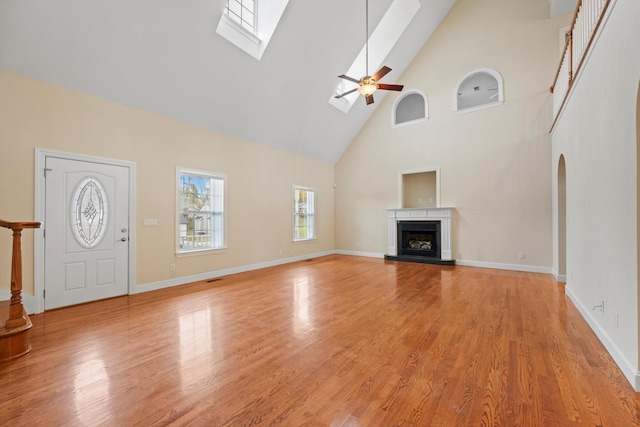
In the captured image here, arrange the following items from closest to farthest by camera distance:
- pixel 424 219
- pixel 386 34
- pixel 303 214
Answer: pixel 386 34 → pixel 424 219 → pixel 303 214

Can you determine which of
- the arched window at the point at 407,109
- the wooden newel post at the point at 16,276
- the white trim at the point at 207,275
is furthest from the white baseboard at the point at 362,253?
the wooden newel post at the point at 16,276

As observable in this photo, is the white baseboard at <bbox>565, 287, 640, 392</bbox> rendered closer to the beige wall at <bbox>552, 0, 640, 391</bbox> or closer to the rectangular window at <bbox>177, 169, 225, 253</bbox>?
the beige wall at <bbox>552, 0, 640, 391</bbox>

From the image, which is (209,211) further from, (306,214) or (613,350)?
(613,350)

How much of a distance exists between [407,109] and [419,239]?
3.63 m

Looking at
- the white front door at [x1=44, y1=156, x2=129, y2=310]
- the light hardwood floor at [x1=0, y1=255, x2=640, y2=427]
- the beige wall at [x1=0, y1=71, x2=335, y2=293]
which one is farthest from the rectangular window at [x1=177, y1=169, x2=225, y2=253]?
the light hardwood floor at [x1=0, y1=255, x2=640, y2=427]

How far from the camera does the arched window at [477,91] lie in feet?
21.4

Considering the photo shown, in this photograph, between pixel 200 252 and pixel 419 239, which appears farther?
pixel 419 239

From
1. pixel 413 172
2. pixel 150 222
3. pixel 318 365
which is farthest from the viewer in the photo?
pixel 413 172

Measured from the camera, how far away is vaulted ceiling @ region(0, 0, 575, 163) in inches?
130

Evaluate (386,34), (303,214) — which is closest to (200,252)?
(303,214)

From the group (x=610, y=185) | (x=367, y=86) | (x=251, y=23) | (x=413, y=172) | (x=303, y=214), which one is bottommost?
(x=303, y=214)

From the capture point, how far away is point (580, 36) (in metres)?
3.59

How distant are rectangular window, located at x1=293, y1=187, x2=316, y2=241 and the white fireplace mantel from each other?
2.21m

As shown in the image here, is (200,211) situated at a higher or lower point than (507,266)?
higher
